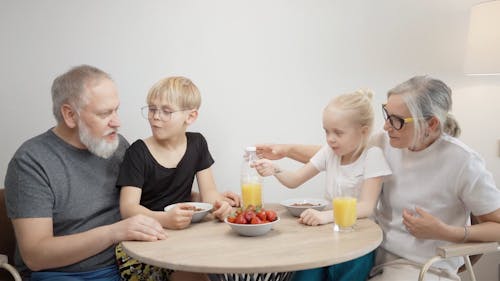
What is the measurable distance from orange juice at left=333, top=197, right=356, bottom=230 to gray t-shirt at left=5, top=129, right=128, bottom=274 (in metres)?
0.94

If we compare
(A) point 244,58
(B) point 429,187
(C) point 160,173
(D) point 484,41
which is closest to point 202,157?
(C) point 160,173

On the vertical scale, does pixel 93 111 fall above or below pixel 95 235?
above

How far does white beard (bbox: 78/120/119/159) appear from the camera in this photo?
197cm

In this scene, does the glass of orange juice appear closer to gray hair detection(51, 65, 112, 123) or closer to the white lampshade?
gray hair detection(51, 65, 112, 123)

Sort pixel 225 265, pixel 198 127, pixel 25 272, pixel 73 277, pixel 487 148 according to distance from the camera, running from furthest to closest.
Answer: pixel 487 148
pixel 198 127
pixel 25 272
pixel 73 277
pixel 225 265

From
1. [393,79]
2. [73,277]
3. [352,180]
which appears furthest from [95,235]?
[393,79]

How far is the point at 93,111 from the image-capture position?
6.46ft

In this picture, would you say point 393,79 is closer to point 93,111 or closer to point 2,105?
point 93,111

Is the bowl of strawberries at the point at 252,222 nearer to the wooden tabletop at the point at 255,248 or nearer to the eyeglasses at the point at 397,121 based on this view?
the wooden tabletop at the point at 255,248

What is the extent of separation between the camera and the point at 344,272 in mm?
1998

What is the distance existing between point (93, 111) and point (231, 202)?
72 cm

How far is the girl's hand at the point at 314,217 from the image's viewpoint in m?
1.89

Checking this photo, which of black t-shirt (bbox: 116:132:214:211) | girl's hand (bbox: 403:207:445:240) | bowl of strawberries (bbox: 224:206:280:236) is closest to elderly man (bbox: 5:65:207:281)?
black t-shirt (bbox: 116:132:214:211)

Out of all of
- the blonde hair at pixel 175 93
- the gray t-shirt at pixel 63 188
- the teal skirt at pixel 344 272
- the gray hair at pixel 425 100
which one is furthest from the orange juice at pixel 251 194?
the gray hair at pixel 425 100
